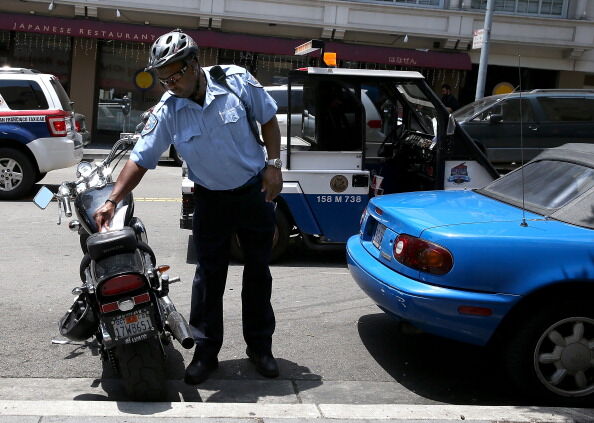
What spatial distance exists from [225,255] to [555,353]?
76.0 inches

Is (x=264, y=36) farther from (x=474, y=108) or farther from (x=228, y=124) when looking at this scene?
(x=228, y=124)

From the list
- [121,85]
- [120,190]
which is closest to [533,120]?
[120,190]

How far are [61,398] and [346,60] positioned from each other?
17.0 metres

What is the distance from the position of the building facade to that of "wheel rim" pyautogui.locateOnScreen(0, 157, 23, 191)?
8713 mm

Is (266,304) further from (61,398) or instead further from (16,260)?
(16,260)

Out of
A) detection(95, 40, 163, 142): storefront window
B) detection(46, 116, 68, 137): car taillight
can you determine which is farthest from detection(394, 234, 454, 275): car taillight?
detection(95, 40, 163, 142): storefront window

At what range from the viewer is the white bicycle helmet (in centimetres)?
416

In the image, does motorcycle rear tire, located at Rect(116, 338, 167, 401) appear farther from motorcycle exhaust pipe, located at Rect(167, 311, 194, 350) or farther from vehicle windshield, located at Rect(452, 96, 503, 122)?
vehicle windshield, located at Rect(452, 96, 503, 122)

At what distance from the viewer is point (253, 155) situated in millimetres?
4488

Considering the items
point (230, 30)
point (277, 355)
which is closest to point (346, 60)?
point (230, 30)

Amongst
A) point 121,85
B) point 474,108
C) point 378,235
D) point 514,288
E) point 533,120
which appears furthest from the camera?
point 121,85

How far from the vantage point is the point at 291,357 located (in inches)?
202

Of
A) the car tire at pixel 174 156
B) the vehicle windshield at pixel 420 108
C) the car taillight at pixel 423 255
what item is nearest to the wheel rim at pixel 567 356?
the car taillight at pixel 423 255

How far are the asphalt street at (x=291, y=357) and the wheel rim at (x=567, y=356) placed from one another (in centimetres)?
18
